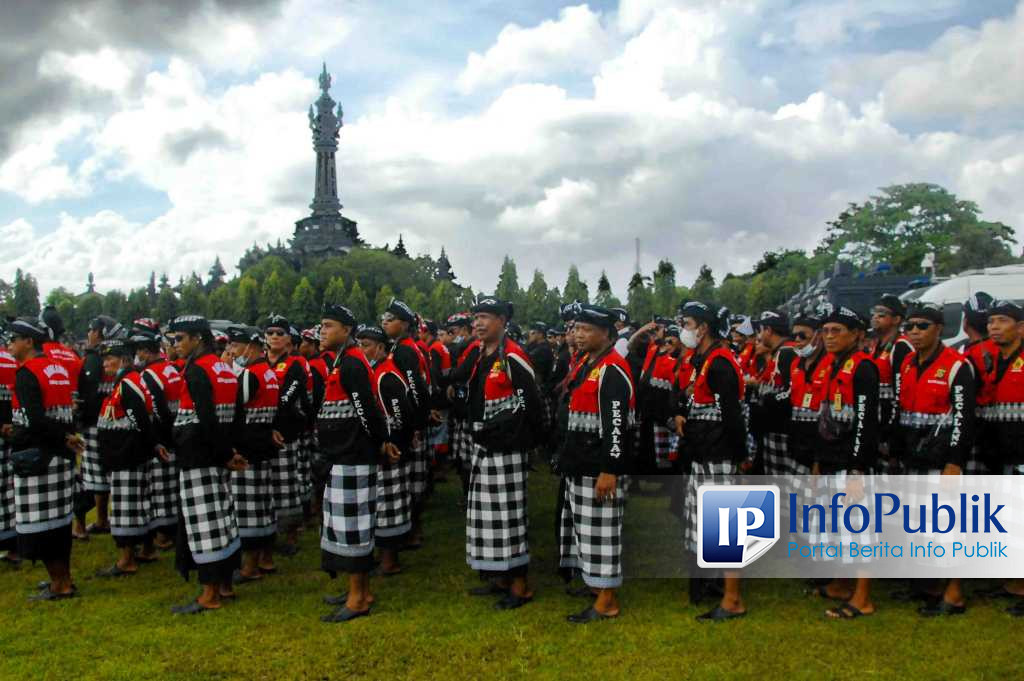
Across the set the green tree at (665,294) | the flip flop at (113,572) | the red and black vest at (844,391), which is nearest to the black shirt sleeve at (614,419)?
the red and black vest at (844,391)

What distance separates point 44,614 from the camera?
6.57 meters

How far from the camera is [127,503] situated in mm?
7602

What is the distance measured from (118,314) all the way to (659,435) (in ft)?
372

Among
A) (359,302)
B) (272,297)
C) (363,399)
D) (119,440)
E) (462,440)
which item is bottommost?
(462,440)

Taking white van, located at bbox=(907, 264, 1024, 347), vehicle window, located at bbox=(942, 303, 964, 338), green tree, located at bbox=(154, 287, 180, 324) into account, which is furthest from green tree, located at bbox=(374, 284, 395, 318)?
vehicle window, located at bbox=(942, 303, 964, 338)

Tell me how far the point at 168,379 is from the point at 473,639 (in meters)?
3.90

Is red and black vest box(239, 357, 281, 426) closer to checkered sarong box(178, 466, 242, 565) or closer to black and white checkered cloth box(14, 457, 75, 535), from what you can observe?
checkered sarong box(178, 466, 242, 565)

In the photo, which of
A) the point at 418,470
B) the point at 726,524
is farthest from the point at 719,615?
the point at 418,470

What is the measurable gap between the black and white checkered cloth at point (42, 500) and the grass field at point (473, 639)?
28.4 inches

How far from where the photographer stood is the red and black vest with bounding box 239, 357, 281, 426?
7602 millimetres

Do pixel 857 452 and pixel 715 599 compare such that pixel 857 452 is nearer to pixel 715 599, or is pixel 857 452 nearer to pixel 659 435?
pixel 715 599

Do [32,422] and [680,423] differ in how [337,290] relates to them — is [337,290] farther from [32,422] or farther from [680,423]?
[680,423]

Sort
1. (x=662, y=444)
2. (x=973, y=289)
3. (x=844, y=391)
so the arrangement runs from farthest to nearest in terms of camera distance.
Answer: (x=973, y=289) < (x=662, y=444) < (x=844, y=391)

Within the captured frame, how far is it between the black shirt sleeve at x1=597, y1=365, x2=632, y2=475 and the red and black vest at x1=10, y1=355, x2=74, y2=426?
498 cm
